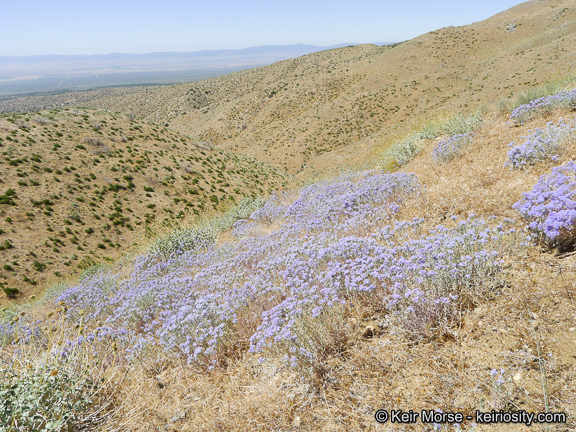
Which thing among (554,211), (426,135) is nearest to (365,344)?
(554,211)

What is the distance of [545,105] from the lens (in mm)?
7414

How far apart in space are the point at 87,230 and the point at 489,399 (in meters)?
16.9

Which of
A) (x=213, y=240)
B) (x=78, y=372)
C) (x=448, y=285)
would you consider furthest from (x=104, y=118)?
(x=448, y=285)

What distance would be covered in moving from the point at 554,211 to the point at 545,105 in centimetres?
607

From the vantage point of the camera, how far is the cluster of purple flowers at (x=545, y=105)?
6.93m

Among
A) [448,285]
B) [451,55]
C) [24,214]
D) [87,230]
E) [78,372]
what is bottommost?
[87,230]

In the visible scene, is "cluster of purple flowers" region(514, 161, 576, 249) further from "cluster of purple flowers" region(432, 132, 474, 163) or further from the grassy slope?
the grassy slope

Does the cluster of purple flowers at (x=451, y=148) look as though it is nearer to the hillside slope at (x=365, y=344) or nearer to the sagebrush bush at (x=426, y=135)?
the sagebrush bush at (x=426, y=135)

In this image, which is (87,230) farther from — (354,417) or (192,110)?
(192,110)

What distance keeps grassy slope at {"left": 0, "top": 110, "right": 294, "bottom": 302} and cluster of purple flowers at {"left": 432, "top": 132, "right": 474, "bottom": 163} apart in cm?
1071

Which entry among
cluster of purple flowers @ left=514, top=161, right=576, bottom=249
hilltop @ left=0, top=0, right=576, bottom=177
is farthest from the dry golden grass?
hilltop @ left=0, top=0, right=576, bottom=177

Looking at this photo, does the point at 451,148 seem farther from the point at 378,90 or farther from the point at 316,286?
the point at 378,90

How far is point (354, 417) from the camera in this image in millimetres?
2354

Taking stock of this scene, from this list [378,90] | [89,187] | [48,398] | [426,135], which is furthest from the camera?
[378,90]
